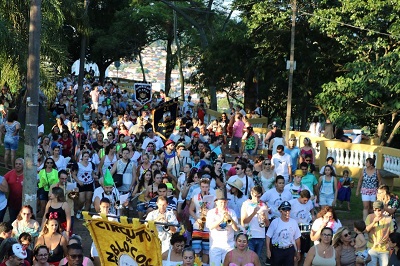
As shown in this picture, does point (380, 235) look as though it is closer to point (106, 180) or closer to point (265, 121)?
point (106, 180)

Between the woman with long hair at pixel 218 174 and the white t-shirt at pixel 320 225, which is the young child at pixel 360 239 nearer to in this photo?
the white t-shirt at pixel 320 225

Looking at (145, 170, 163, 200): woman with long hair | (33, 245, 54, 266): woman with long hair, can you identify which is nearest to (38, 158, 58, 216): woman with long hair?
(145, 170, 163, 200): woman with long hair

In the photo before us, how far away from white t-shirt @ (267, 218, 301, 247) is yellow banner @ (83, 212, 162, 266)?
3.85 m

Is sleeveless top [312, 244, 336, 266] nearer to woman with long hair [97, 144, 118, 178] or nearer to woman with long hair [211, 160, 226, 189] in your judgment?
woman with long hair [211, 160, 226, 189]

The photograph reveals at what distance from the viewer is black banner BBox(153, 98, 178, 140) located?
25.5 m

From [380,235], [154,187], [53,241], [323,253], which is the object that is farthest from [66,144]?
[323,253]

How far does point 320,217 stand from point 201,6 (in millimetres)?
34249

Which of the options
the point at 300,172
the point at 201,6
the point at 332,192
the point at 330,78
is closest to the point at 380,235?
the point at 300,172

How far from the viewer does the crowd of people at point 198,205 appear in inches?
476

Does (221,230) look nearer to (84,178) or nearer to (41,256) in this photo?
(41,256)

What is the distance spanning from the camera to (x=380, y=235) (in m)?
13.8

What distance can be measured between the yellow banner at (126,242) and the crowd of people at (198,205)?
0.55 m

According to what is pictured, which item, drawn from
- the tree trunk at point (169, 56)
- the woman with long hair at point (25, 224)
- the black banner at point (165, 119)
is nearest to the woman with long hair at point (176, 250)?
the woman with long hair at point (25, 224)

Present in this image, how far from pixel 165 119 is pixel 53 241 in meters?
13.2
